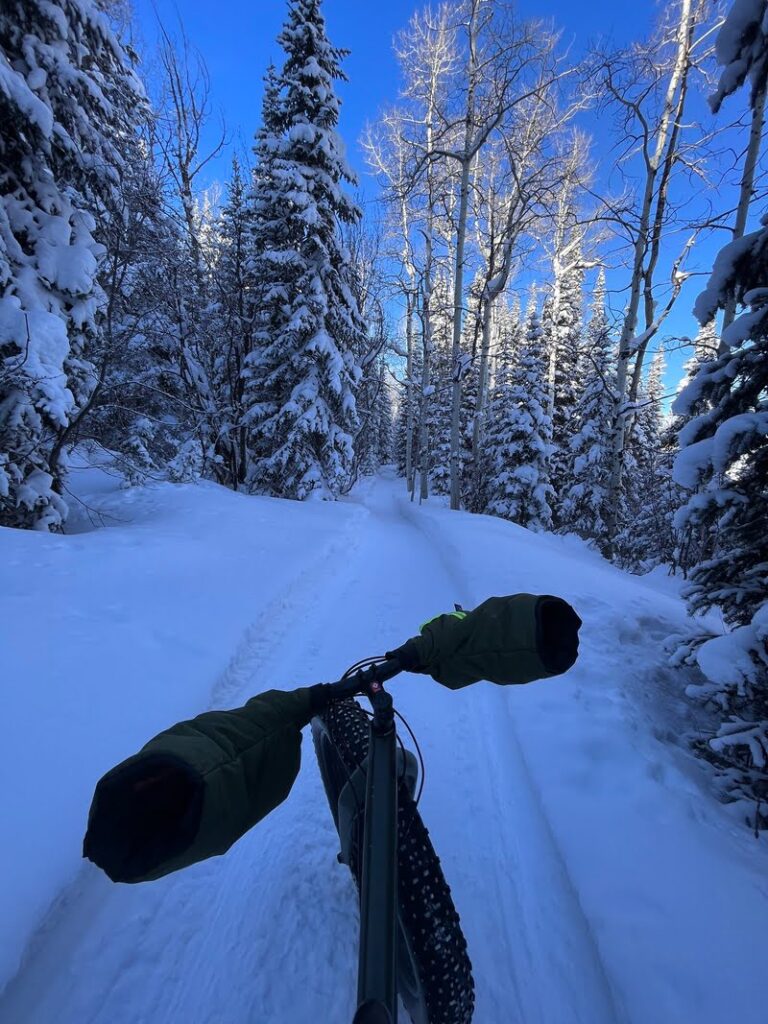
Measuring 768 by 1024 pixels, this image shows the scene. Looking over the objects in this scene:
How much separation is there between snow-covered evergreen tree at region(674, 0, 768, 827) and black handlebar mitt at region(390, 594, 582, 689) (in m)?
1.67

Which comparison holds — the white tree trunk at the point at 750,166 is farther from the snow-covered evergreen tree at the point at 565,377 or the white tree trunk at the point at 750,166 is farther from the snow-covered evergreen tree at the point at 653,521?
the snow-covered evergreen tree at the point at 565,377

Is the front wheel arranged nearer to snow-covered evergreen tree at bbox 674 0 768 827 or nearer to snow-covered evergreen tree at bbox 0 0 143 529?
snow-covered evergreen tree at bbox 674 0 768 827

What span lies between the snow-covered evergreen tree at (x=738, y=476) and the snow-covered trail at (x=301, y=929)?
1260 mm

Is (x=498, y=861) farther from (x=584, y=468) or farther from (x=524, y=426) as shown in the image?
(x=584, y=468)

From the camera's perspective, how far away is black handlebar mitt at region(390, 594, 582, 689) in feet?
4.58

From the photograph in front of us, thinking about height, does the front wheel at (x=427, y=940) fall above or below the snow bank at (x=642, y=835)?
above

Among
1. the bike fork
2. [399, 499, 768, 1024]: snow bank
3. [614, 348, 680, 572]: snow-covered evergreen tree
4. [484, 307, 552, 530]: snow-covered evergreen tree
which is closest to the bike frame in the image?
the bike fork

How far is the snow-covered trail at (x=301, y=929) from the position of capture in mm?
1704

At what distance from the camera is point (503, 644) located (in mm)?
1410

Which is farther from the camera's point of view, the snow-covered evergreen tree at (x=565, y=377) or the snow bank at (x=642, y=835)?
the snow-covered evergreen tree at (x=565, y=377)

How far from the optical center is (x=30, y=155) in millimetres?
5195

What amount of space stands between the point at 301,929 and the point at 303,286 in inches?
561

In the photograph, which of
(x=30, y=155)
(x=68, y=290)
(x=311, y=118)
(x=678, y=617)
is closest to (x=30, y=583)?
(x=68, y=290)

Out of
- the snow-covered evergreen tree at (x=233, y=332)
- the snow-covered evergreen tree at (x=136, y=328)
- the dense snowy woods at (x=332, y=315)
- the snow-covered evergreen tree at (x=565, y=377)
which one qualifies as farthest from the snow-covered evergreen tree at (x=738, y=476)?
the snow-covered evergreen tree at (x=565, y=377)
